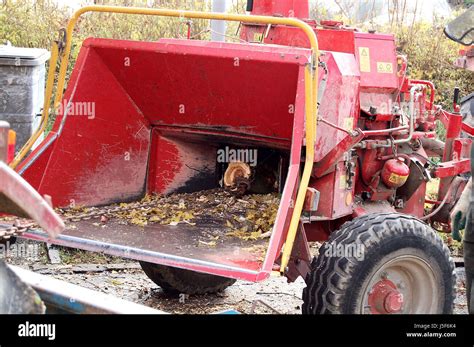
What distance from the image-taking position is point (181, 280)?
5766 millimetres

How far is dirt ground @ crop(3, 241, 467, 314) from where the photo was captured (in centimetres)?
578

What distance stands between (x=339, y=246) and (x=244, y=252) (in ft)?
1.74

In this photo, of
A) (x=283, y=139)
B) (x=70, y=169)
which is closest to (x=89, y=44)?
(x=70, y=169)

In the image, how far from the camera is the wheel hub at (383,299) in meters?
4.68

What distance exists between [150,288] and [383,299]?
6.67 ft

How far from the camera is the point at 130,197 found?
563 centimetres
